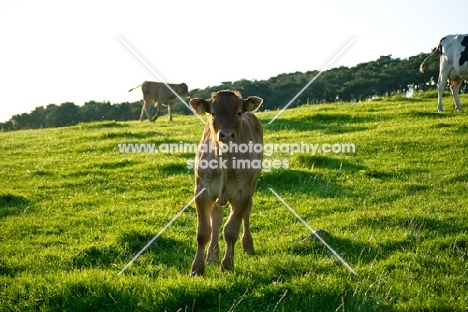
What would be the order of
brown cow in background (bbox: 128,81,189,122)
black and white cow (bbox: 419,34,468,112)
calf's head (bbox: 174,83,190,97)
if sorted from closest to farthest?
black and white cow (bbox: 419,34,468,112) → brown cow in background (bbox: 128,81,189,122) → calf's head (bbox: 174,83,190,97)

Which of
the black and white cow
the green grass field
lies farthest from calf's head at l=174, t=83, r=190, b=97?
the green grass field

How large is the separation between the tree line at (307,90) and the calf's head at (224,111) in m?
50.4

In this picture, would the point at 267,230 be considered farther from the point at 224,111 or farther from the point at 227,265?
the point at 224,111

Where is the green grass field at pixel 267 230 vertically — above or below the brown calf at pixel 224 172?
below

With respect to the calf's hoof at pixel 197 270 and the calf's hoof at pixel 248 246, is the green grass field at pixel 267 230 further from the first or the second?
the calf's hoof at pixel 248 246

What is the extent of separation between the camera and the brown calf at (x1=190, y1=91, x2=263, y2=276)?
7.01 metres

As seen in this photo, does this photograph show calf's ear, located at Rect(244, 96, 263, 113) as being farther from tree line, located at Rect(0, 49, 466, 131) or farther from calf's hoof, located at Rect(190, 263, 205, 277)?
tree line, located at Rect(0, 49, 466, 131)

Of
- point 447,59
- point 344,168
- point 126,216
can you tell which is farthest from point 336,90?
point 126,216

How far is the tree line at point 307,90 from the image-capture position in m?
60.6

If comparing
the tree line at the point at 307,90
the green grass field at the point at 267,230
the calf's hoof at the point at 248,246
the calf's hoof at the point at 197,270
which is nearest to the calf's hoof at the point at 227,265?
the green grass field at the point at 267,230

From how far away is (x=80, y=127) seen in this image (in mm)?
26375

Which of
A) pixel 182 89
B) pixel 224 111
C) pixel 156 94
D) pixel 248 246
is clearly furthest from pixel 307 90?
pixel 224 111

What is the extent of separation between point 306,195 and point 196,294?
5.88 metres

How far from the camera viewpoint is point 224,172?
7.12m
